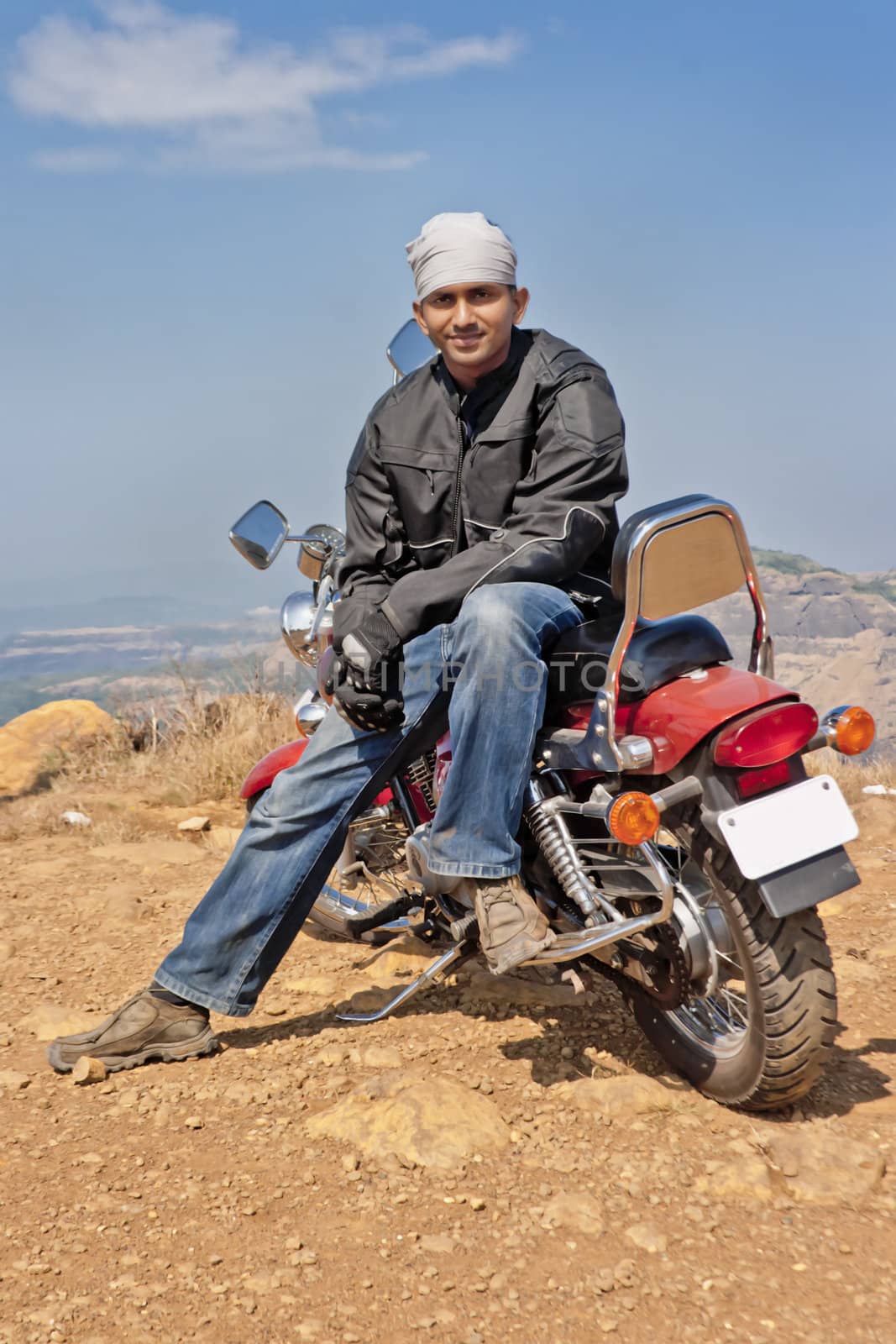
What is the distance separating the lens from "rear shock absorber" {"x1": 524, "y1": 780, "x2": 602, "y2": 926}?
113 inches

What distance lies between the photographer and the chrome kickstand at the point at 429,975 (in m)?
3.26

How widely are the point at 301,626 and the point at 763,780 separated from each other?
1.94 metres

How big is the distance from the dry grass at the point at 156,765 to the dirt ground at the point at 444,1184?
264 cm

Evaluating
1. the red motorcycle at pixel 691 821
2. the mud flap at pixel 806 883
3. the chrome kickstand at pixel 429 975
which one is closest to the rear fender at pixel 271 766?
the chrome kickstand at pixel 429 975

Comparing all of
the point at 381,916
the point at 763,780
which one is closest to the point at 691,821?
the point at 763,780

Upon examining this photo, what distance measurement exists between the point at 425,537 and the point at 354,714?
0.56m

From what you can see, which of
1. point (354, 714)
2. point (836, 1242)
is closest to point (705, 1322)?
point (836, 1242)

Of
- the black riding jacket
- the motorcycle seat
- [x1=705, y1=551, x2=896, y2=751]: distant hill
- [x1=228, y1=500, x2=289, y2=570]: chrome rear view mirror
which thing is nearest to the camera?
the motorcycle seat

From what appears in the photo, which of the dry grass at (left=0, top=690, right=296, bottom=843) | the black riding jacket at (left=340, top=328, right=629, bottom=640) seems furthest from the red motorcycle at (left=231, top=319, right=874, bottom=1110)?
the dry grass at (left=0, top=690, right=296, bottom=843)

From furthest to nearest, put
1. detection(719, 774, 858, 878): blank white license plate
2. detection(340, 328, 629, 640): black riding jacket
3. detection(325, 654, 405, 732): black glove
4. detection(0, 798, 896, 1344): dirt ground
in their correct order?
detection(325, 654, 405, 732): black glove < detection(340, 328, 629, 640): black riding jacket < detection(719, 774, 858, 878): blank white license plate < detection(0, 798, 896, 1344): dirt ground

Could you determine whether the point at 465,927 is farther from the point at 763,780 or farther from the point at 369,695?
the point at 763,780

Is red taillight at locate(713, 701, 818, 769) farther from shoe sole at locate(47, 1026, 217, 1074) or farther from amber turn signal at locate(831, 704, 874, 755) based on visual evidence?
shoe sole at locate(47, 1026, 217, 1074)

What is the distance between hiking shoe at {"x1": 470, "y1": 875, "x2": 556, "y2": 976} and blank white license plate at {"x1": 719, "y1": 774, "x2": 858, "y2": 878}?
0.58m

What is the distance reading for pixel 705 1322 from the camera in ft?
6.94
